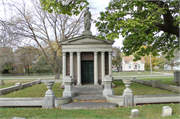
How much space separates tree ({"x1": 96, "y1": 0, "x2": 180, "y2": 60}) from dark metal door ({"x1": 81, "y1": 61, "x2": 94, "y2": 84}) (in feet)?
13.8

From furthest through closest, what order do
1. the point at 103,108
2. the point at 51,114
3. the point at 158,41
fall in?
1. the point at 158,41
2. the point at 103,108
3. the point at 51,114

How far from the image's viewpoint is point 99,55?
49.2 ft

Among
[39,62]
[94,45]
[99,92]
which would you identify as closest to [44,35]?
[94,45]

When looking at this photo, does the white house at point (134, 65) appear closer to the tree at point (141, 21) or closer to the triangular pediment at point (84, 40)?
the tree at point (141, 21)

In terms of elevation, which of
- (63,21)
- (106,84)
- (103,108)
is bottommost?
(103,108)

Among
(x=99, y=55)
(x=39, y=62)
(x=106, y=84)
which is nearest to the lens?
(x=106, y=84)

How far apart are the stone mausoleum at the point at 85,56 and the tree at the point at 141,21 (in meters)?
2.25

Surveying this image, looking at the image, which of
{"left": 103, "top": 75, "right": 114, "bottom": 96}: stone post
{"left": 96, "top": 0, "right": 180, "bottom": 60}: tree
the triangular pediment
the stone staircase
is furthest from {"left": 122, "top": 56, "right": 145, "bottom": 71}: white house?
{"left": 103, "top": 75, "right": 114, "bottom": 96}: stone post

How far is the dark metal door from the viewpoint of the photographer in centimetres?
1502

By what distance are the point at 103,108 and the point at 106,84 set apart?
83.5 inches

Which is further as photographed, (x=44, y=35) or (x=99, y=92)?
(x=44, y=35)

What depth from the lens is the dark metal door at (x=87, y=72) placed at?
15.0 m

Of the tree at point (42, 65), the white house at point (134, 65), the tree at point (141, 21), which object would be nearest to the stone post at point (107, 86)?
the tree at point (141, 21)

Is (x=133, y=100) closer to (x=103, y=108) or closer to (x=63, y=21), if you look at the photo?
(x=103, y=108)
